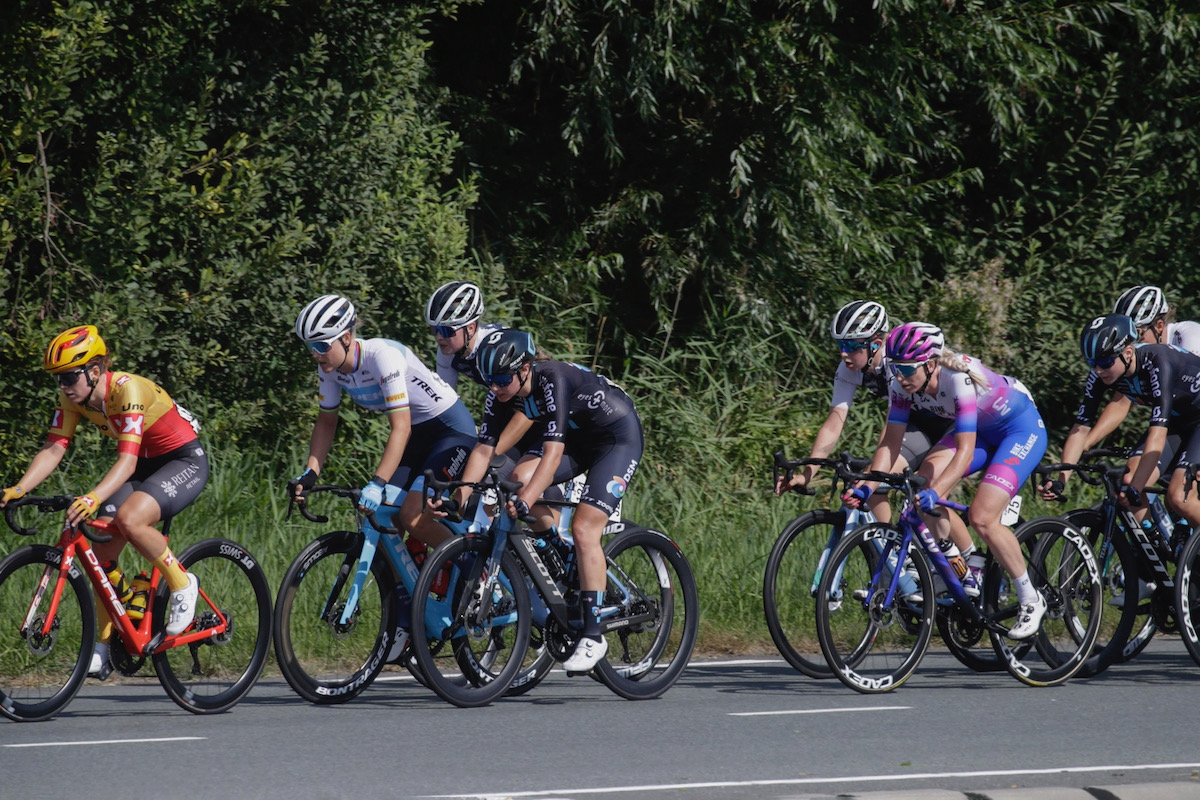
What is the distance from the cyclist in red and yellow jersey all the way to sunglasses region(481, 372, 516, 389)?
5.14ft

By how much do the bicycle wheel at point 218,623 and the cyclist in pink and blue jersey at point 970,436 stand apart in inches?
124

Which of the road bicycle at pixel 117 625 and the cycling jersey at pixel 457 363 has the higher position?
the cycling jersey at pixel 457 363

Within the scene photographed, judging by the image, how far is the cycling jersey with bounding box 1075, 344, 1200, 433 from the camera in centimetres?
858

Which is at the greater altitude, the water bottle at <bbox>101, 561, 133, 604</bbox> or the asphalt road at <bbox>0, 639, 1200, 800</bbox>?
the water bottle at <bbox>101, 561, 133, 604</bbox>

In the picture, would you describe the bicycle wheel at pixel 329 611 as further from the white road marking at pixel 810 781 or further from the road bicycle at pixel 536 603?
the white road marking at pixel 810 781

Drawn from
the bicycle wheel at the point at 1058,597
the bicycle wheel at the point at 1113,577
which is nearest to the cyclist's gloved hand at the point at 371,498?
the bicycle wheel at the point at 1058,597

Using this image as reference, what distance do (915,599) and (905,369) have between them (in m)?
1.23

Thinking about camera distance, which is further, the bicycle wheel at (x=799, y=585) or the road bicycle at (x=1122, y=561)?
the road bicycle at (x=1122, y=561)

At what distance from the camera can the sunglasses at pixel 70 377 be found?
7207mm

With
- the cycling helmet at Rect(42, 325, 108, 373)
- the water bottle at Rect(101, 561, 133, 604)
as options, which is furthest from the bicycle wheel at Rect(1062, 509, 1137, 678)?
the cycling helmet at Rect(42, 325, 108, 373)

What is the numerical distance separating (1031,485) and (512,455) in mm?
6490

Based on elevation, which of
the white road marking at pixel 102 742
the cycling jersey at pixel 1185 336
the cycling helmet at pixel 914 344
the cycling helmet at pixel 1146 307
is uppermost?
the cycling helmet at pixel 1146 307

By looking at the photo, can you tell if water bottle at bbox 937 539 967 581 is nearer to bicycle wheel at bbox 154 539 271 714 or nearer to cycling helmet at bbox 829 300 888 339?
cycling helmet at bbox 829 300 888 339

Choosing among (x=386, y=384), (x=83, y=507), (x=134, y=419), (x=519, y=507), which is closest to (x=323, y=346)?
(x=386, y=384)
